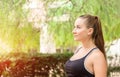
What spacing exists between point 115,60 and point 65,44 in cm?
134

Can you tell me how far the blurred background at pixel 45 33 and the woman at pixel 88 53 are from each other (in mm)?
5162

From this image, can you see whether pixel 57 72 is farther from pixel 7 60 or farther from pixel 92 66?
pixel 92 66


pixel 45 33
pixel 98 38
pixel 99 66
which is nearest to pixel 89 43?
pixel 98 38

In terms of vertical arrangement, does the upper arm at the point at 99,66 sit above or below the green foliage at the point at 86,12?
below

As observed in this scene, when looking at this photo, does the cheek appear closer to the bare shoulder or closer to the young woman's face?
the young woman's face

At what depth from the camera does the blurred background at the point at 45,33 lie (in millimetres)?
8539

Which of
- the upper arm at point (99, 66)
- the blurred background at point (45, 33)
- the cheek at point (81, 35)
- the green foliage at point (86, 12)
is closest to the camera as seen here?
the upper arm at point (99, 66)

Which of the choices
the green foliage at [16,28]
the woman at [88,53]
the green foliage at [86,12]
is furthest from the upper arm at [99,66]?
the green foliage at [16,28]

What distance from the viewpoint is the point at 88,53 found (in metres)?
3.09

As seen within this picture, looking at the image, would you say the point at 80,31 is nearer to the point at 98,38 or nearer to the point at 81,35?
the point at 81,35

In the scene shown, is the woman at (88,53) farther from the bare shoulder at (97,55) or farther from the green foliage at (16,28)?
the green foliage at (16,28)

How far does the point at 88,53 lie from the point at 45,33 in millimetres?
6903

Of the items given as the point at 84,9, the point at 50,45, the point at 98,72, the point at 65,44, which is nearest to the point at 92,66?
the point at 98,72

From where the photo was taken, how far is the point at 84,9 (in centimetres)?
841
